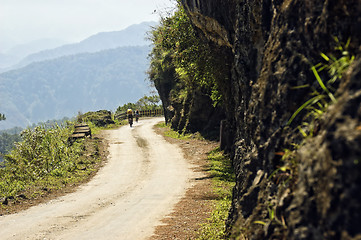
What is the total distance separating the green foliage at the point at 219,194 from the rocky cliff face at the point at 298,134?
2040 mm

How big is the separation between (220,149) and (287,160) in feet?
61.5

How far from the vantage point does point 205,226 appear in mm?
10273

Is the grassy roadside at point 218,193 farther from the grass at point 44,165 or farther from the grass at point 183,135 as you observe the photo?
the grass at point 44,165

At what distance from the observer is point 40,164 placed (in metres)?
21.4

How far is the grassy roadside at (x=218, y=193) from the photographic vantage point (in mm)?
9625

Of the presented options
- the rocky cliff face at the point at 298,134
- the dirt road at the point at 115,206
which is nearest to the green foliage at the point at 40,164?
the dirt road at the point at 115,206

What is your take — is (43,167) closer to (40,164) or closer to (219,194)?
(40,164)

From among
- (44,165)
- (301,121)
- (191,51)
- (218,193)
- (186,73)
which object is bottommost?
(218,193)

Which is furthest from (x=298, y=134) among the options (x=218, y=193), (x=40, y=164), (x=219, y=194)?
(x=40, y=164)

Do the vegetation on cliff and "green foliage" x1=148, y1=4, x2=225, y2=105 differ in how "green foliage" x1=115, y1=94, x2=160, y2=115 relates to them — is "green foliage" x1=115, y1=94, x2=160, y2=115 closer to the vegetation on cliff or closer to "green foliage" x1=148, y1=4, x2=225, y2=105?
the vegetation on cliff

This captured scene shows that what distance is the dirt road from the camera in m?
10.6

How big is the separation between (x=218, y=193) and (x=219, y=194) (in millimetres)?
181

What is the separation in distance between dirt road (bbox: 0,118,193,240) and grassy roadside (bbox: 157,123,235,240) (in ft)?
4.83

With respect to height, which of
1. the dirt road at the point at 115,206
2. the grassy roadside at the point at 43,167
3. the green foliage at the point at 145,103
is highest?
the green foliage at the point at 145,103
